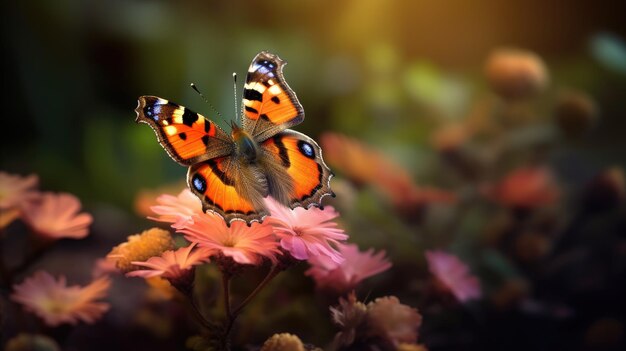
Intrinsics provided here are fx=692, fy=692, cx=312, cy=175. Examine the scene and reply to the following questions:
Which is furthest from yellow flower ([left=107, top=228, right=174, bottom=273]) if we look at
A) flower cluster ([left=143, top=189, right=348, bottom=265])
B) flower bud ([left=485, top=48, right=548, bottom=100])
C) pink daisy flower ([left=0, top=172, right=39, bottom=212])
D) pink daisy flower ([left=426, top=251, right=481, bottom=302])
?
flower bud ([left=485, top=48, right=548, bottom=100])

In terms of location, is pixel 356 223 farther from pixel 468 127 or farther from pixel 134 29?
pixel 134 29

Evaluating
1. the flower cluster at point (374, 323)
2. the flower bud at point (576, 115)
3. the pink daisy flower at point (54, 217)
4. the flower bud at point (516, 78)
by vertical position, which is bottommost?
the flower cluster at point (374, 323)

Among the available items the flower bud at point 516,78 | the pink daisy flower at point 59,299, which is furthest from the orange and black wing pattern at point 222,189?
the flower bud at point 516,78

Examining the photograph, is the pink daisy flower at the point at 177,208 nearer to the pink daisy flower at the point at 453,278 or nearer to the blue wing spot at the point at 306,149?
the blue wing spot at the point at 306,149

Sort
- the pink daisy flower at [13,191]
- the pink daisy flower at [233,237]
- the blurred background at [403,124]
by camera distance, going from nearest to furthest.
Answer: the pink daisy flower at [233,237] → the pink daisy flower at [13,191] → the blurred background at [403,124]

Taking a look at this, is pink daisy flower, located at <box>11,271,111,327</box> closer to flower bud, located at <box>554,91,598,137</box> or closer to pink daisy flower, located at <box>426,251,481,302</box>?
pink daisy flower, located at <box>426,251,481,302</box>
